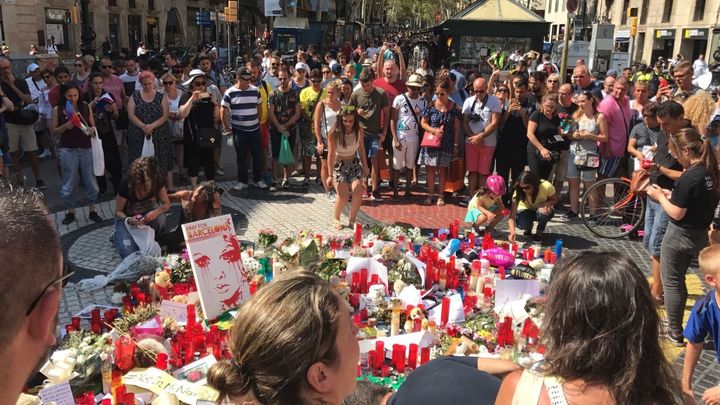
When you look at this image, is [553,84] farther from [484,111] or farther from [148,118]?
[148,118]

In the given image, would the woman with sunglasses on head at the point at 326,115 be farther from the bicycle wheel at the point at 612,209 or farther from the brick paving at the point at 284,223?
the bicycle wheel at the point at 612,209

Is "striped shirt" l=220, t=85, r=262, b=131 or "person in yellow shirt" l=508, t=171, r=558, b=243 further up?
"striped shirt" l=220, t=85, r=262, b=131

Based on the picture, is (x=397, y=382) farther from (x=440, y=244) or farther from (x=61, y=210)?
(x=61, y=210)

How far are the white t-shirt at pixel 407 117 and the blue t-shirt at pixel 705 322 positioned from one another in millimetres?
5451

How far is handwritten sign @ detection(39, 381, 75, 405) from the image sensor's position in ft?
11.0

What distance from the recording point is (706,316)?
3520 mm

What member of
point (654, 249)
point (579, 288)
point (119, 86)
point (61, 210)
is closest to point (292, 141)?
point (119, 86)

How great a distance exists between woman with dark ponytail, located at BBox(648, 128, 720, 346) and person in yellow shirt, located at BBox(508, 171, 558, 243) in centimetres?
233

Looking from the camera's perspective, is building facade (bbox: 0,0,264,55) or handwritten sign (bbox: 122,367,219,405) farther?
building facade (bbox: 0,0,264,55)

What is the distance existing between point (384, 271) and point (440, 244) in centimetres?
136

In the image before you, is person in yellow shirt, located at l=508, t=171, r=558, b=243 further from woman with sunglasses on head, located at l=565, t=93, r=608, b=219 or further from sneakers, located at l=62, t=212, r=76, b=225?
sneakers, located at l=62, t=212, r=76, b=225

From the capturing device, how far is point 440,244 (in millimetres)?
6516

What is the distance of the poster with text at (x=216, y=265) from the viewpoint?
4.71m

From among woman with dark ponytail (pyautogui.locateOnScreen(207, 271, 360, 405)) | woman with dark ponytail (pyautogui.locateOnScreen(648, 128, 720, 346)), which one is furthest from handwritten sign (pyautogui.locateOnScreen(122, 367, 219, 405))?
woman with dark ponytail (pyautogui.locateOnScreen(648, 128, 720, 346))
